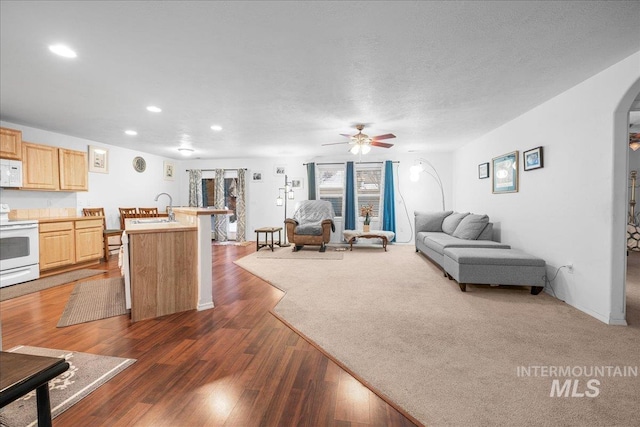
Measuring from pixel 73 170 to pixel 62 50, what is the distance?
3513mm

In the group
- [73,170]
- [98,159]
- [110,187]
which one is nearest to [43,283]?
[73,170]

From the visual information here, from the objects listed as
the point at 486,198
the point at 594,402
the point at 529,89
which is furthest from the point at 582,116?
the point at 594,402

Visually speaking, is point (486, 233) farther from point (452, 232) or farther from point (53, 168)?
point (53, 168)

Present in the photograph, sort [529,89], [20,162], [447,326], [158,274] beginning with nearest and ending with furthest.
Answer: [447,326], [158,274], [529,89], [20,162]

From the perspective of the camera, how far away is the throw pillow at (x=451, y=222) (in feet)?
16.8

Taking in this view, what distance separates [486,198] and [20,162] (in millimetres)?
7395

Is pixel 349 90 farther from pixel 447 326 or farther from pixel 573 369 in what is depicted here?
pixel 573 369

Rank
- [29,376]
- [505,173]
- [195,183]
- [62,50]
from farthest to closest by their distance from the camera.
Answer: [195,183] → [505,173] → [62,50] → [29,376]

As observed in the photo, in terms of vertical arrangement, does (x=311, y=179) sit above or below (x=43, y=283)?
above

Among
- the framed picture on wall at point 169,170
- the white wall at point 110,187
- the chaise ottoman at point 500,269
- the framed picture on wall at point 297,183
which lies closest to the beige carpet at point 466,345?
the chaise ottoman at point 500,269

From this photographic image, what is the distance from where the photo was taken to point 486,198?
5.04m

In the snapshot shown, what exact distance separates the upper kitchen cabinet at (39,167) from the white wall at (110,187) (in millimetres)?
344

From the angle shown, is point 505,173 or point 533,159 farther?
point 505,173

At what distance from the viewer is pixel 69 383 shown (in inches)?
67.6
